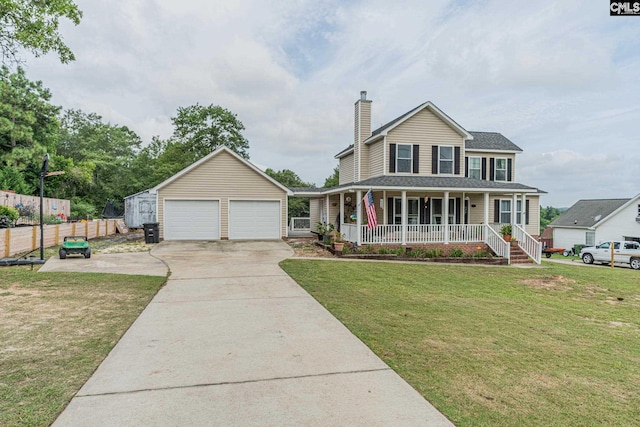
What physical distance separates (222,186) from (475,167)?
1367 cm

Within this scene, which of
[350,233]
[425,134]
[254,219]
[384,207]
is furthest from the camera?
[254,219]

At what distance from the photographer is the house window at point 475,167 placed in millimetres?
20312

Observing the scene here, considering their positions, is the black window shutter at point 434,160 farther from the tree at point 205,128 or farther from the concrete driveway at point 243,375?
the tree at point 205,128

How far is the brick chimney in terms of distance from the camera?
1867cm

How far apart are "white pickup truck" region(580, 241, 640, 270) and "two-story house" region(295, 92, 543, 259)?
6.13 meters

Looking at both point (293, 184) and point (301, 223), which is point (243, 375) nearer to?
point (301, 223)

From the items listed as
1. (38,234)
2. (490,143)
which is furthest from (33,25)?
(490,143)

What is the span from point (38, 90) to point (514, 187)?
31896 millimetres

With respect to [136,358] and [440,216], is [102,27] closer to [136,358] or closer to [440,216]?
[136,358]

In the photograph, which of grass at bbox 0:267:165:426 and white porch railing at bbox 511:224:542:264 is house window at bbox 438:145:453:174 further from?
grass at bbox 0:267:165:426

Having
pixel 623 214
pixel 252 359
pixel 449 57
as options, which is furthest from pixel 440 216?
pixel 623 214

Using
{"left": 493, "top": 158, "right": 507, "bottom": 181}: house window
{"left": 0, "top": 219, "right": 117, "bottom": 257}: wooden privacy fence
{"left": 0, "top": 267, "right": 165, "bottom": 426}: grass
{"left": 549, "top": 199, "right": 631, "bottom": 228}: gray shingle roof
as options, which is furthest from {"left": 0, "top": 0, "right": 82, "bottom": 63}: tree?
{"left": 549, "top": 199, "right": 631, "bottom": 228}: gray shingle roof

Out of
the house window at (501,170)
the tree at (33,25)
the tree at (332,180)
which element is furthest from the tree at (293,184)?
the tree at (33,25)

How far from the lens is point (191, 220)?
18.3 m
